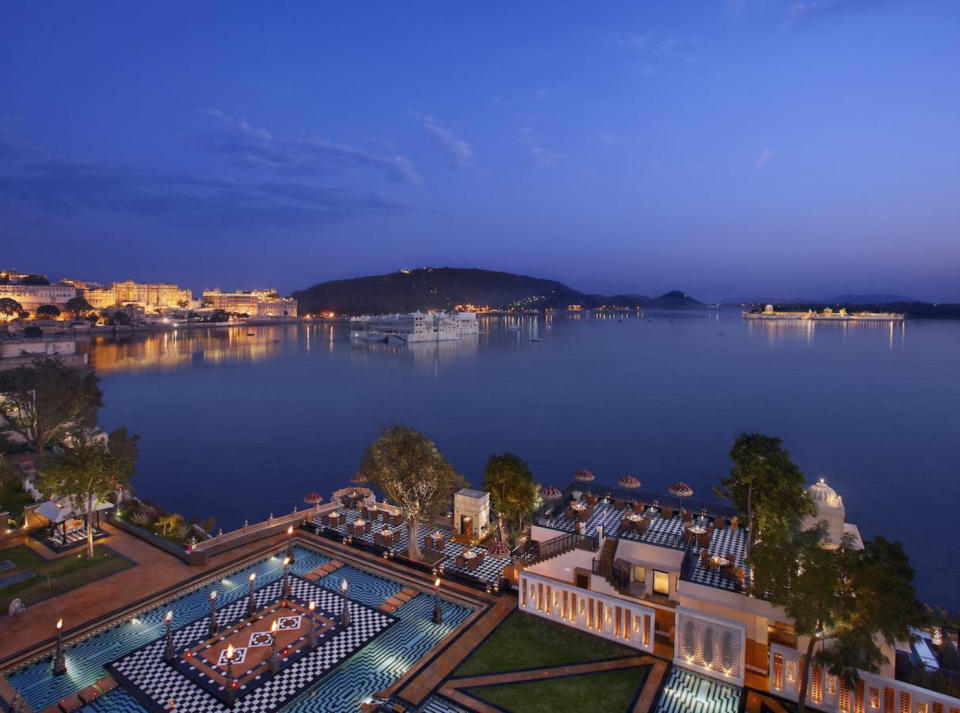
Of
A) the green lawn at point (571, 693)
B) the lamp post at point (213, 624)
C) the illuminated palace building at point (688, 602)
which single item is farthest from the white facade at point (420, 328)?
the green lawn at point (571, 693)

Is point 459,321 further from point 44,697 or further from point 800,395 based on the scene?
point 44,697

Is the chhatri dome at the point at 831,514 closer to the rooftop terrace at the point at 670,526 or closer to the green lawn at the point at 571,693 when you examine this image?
the rooftop terrace at the point at 670,526

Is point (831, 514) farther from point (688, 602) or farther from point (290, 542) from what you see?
point (290, 542)

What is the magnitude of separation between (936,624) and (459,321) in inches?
3806

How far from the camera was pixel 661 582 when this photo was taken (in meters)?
11.3

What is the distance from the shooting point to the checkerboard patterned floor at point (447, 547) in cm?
1273

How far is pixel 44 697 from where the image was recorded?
8.57m

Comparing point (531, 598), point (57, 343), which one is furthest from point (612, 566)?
point (57, 343)

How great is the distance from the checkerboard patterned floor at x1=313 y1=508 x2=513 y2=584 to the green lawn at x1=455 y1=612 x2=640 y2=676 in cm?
190

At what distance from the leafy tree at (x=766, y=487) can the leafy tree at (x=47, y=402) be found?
22.2 m

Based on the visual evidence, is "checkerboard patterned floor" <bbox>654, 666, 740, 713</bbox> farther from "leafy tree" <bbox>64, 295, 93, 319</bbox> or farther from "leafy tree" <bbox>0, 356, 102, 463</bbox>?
"leafy tree" <bbox>64, 295, 93, 319</bbox>

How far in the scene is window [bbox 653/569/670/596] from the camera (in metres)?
11.2

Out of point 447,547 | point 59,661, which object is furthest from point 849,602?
point 59,661

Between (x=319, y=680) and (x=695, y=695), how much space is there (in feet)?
20.5
